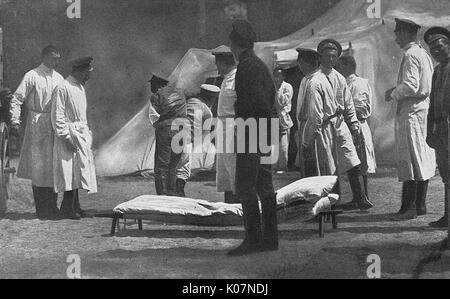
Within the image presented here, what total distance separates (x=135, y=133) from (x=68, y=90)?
Answer: 2.97m

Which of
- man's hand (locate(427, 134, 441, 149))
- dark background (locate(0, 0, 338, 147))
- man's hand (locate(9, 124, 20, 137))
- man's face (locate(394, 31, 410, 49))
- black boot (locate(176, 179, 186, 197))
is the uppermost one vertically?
dark background (locate(0, 0, 338, 147))

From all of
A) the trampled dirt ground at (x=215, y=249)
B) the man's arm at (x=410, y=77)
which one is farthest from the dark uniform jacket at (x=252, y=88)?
the man's arm at (x=410, y=77)

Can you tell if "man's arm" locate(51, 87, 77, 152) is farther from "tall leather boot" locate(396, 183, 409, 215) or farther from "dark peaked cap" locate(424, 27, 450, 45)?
"dark peaked cap" locate(424, 27, 450, 45)

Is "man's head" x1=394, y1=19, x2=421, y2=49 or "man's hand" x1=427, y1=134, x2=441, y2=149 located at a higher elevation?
"man's head" x1=394, y1=19, x2=421, y2=49

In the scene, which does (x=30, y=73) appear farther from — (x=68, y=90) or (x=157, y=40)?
(x=157, y=40)

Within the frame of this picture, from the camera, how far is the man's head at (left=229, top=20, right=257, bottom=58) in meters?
6.41

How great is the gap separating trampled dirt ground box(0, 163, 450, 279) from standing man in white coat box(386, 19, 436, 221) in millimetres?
243

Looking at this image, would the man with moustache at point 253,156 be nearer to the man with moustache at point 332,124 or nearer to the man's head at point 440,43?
the man with moustache at point 332,124

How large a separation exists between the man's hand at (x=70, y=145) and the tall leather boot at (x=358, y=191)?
2585 mm

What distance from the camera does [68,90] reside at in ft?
26.0

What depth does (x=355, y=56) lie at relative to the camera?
10.5 metres

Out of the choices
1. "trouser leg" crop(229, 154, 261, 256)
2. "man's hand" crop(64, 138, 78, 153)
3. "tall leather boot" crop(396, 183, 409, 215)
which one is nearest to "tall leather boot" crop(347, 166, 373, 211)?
"tall leather boot" crop(396, 183, 409, 215)

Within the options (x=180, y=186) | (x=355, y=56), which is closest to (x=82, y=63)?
(x=180, y=186)
